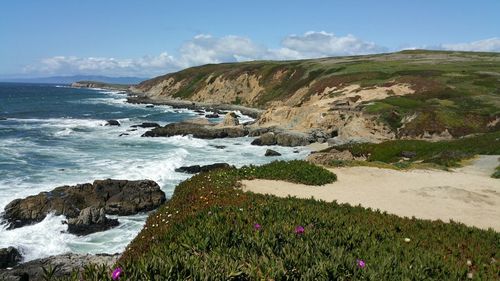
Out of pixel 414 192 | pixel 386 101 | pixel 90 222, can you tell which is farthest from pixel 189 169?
pixel 386 101

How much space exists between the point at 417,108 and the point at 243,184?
41.8 m

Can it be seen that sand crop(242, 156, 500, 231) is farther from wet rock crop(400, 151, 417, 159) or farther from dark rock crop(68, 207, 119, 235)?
wet rock crop(400, 151, 417, 159)

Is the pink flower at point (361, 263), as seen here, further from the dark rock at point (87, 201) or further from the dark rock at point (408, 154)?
the dark rock at point (408, 154)

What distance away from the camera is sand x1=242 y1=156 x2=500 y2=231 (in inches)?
645

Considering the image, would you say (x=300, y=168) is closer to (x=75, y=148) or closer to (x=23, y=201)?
(x=23, y=201)

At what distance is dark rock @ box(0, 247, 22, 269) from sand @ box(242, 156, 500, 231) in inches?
415

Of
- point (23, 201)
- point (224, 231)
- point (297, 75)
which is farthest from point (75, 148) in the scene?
point (297, 75)

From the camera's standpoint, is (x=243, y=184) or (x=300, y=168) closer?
(x=243, y=184)

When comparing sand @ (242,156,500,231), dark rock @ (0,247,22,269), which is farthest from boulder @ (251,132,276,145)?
dark rock @ (0,247,22,269)

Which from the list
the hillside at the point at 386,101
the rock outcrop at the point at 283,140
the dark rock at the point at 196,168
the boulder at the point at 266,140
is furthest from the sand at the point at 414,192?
the boulder at the point at 266,140

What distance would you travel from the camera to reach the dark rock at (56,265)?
15.4 meters

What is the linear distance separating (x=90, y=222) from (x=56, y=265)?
25.3ft

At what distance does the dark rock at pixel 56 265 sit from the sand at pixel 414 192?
20.0ft

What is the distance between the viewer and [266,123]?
66.9m
